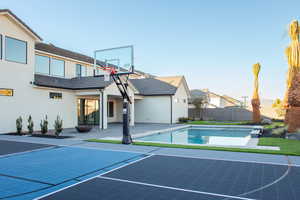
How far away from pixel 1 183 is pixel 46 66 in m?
14.3

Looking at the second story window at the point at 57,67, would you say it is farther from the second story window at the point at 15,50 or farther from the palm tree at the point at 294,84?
the palm tree at the point at 294,84

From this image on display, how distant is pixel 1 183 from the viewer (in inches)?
194

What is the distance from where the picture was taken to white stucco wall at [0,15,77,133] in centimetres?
1351

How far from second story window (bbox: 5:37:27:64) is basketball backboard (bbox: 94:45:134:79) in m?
5.46

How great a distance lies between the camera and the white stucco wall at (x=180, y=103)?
23906 millimetres

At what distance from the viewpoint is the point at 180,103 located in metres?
25.4

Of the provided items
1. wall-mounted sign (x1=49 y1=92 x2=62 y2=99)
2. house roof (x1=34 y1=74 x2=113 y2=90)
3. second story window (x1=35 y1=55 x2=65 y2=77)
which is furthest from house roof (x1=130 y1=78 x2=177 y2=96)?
wall-mounted sign (x1=49 y1=92 x2=62 y2=99)

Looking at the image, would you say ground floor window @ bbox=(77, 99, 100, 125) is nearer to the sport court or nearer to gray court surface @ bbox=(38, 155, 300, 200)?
the sport court

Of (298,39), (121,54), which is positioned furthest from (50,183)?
(298,39)

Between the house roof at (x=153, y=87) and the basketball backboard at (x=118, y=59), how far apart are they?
11.2m

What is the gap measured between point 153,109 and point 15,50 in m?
13.9

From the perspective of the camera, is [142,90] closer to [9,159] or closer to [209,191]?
[9,159]

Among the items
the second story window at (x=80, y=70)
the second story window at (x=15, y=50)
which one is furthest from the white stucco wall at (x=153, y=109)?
the second story window at (x=15, y=50)

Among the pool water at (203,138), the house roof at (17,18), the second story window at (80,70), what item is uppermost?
the house roof at (17,18)
